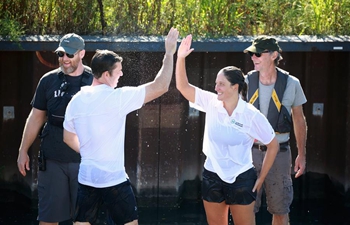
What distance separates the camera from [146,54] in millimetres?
8719

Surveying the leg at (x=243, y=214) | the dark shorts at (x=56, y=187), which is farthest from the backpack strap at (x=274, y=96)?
the dark shorts at (x=56, y=187)

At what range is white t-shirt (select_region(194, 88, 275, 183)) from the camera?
5684mm

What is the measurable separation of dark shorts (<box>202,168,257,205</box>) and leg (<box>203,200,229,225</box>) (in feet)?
0.14

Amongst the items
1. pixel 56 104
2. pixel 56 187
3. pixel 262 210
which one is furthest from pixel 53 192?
pixel 262 210

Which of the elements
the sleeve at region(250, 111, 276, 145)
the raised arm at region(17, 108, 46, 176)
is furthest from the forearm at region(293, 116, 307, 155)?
the raised arm at region(17, 108, 46, 176)

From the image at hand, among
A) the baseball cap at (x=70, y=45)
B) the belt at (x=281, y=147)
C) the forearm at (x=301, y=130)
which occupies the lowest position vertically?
the belt at (x=281, y=147)

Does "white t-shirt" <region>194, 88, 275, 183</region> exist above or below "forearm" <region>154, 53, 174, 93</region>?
below

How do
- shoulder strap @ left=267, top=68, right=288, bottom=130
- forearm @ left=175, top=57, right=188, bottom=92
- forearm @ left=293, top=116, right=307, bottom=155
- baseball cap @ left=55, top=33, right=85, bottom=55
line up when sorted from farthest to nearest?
forearm @ left=293, top=116, right=307, bottom=155
shoulder strap @ left=267, top=68, right=288, bottom=130
baseball cap @ left=55, top=33, right=85, bottom=55
forearm @ left=175, top=57, right=188, bottom=92

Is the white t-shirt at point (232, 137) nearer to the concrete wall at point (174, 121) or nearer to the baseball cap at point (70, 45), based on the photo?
the baseball cap at point (70, 45)

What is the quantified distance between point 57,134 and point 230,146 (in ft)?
4.81

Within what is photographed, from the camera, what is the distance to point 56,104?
6.13m

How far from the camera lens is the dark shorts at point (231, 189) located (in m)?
5.70

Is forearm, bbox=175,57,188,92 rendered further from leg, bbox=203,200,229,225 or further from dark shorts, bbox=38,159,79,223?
dark shorts, bbox=38,159,79,223

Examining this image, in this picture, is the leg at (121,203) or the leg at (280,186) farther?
the leg at (280,186)
